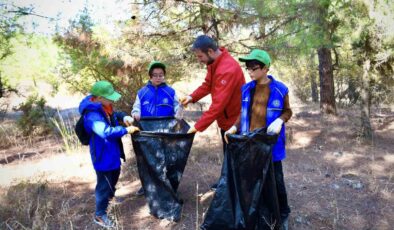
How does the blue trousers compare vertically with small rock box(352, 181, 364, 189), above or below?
above

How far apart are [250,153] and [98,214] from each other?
1.63 metres

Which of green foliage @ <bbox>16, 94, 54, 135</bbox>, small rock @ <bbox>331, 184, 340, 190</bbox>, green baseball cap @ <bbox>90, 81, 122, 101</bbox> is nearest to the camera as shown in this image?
green baseball cap @ <bbox>90, 81, 122, 101</bbox>

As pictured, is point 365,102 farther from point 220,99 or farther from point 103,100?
point 103,100

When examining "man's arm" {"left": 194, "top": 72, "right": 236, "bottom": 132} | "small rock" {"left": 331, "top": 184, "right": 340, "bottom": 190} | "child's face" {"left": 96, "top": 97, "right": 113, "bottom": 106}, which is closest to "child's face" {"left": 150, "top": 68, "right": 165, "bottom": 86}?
"child's face" {"left": 96, "top": 97, "right": 113, "bottom": 106}

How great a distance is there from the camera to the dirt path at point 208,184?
325 centimetres

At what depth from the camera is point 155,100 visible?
12.1ft

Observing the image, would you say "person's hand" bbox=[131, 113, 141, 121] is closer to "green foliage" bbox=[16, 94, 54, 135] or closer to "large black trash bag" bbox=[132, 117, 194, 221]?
"large black trash bag" bbox=[132, 117, 194, 221]

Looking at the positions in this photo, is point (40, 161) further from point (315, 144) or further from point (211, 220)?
point (315, 144)

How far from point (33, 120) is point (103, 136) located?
6.91m

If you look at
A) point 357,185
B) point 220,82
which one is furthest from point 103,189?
point 357,185

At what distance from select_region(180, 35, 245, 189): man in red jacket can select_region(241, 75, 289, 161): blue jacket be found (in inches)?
10.4

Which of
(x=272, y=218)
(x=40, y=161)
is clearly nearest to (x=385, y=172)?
(x=272, y=218)

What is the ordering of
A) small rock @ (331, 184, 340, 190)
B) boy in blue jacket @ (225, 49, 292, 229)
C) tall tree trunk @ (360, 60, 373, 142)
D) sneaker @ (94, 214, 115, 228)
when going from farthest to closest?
tall tree trunk @ (360, 60, 373, 142)
small rock @ (331, 184, 340, 190)
sneaker @ (94, 214, 115, 228)
boy in blue jacket @ (225, 49, 292, 229)

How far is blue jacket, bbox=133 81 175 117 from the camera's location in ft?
12.1
